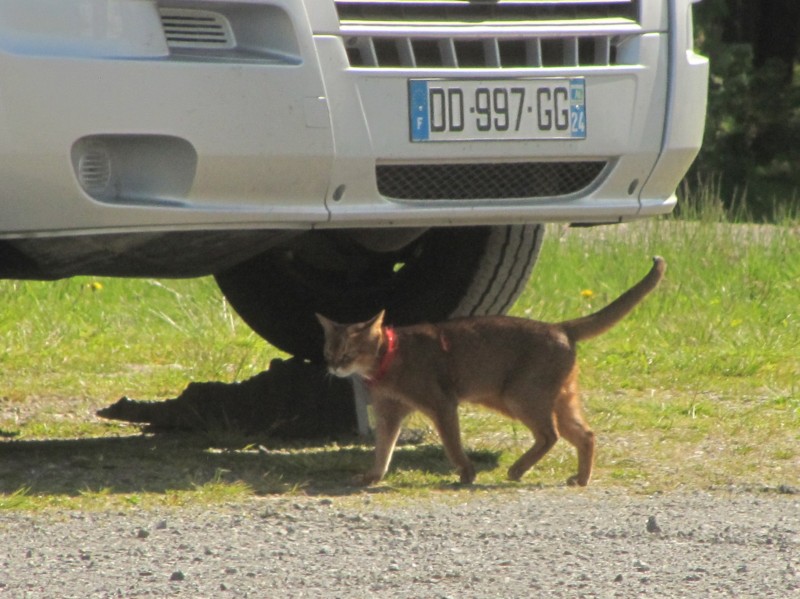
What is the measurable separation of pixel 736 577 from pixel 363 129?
4.61ft

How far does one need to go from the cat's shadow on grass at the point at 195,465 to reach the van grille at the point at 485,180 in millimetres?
790

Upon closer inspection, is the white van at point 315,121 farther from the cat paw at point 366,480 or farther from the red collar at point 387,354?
the cat paw at point 366,480

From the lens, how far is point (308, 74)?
3.60 metres

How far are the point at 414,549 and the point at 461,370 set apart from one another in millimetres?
1147

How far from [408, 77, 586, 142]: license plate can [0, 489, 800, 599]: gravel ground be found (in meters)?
0.93

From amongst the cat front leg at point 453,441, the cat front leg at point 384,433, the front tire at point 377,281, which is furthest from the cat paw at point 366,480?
the front tire at point 377,281

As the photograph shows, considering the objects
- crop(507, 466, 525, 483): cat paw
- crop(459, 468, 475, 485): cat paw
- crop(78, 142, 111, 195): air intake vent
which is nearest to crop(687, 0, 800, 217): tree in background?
crop(507, 466, 525, 483): cat paw

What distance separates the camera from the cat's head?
421 cm

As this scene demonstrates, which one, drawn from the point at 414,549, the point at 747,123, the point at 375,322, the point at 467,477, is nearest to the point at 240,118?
the point at 375,322

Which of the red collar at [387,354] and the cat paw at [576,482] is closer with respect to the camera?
the cat paw at [576,482]

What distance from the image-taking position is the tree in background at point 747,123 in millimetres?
14820

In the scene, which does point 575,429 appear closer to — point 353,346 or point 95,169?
point 353,346

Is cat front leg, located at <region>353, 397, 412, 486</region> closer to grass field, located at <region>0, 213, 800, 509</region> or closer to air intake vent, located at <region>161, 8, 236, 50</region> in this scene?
grass field, located at <region>0, 213, 800, 509</region>

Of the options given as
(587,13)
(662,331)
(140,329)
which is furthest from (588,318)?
(140,329)
